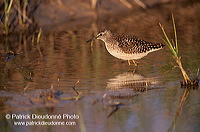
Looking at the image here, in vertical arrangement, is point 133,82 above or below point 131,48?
below

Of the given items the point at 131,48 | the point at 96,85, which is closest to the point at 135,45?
the point at 131,48

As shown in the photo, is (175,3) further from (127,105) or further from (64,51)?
(127,105)

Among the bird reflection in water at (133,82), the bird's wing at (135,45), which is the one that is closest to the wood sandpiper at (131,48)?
the bird's wing at (135,45)

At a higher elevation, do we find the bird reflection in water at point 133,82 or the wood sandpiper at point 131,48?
the wood sandpiper at point 131,48

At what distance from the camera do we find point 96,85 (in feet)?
25.6

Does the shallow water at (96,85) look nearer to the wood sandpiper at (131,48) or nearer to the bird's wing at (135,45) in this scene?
the wood sandpiper at (131,48)

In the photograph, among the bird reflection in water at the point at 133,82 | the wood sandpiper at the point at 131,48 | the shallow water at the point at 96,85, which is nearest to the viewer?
the shallow water at the point at 96,85

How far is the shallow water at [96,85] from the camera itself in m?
6.30

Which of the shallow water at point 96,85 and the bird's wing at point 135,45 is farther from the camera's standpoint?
the bird's wing at point 135,45

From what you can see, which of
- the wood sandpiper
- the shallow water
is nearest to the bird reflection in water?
the shallow water

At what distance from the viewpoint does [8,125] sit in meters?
6.28

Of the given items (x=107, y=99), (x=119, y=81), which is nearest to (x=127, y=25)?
(x=119, y=81)

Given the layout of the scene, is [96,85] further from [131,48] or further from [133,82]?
[131,48]

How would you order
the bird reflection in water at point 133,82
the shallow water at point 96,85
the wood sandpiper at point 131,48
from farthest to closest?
the wood sandpiper at point 131,48 < the bird reflection in water at point 133,82 < the shallow water at point 96,85
